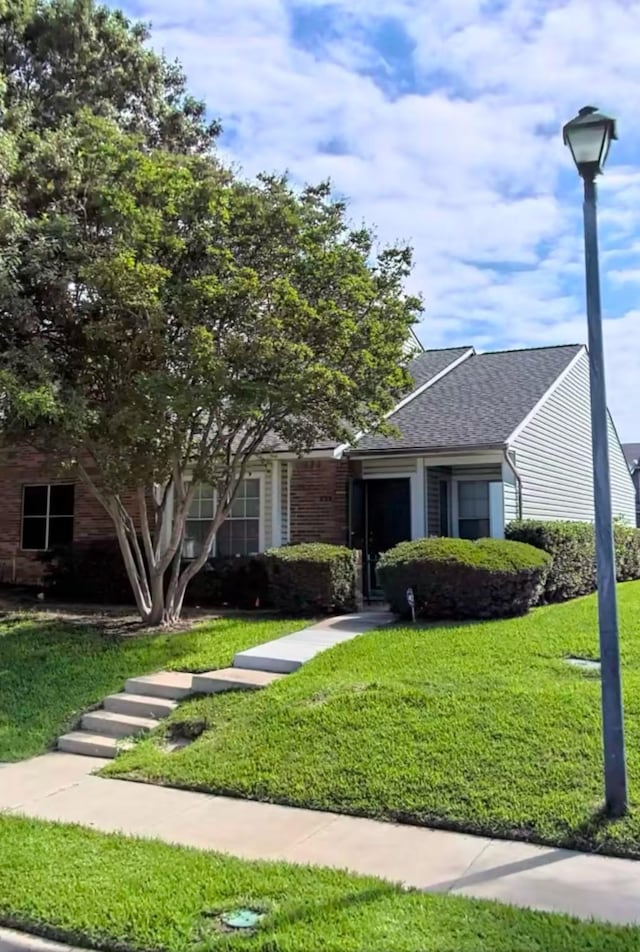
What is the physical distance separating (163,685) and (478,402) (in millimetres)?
9291

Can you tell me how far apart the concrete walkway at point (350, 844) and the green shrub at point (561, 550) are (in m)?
7.54

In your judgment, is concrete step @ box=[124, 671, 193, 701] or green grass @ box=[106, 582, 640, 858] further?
concrete step @ box=[124, 671, 193, 701]

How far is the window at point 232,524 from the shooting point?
15.0 meters

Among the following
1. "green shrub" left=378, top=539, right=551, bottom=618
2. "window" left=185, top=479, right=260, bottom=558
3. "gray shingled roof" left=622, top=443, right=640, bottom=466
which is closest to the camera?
"green shrub" left=378, top=539, right=551, bottom=618

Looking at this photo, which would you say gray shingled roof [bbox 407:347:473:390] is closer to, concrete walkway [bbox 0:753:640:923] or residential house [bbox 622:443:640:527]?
concrete walkway [bbox 0:753:640:923]

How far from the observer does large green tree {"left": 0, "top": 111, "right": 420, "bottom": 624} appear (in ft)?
31.4

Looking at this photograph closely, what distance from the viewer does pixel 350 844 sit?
485 centimetres

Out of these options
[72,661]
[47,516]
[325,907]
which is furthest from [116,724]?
[47,516]

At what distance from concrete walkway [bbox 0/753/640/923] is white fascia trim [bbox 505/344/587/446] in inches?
339

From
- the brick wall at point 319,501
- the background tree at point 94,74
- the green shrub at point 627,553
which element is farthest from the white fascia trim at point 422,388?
the background tree at point 94,74

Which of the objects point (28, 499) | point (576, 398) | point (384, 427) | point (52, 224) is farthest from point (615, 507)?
point (52, 224)

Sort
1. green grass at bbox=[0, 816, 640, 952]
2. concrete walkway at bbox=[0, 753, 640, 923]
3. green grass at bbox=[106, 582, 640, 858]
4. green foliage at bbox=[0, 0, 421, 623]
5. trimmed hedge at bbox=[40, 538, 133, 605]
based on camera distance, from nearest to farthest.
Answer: green grass at bbox=[0, 816, 640, 952]
concrete walkway at bbox=[0, 753, 640, 923]
green grass at bbox=[106, 582, 640, 858]
green foliage at bbox=[0, 0, 421, 623]
trimmed hedge at bbox=[40, 538, 133, 605]

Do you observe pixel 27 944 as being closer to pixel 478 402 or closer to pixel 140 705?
pixel 140 705

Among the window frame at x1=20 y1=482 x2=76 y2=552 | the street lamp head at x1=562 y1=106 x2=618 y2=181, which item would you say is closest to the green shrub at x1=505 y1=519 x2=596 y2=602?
the street lamp head at x1=562 y1=106 x2=618 y2=181
